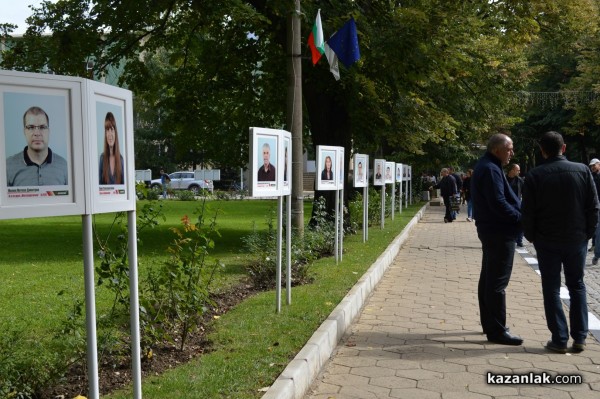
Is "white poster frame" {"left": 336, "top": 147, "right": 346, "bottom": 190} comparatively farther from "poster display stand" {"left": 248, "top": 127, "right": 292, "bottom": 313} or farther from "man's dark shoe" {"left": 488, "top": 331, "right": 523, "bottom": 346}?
"man's dark shoe" {"left": 488, "top": 331, "right": 523, "bottom": 346}

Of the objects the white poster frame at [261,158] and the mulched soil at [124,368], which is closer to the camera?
the mulched soil at [124,368]

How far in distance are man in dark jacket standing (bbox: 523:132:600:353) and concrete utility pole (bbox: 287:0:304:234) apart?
6.22 meters

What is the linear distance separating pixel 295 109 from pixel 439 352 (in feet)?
22.2

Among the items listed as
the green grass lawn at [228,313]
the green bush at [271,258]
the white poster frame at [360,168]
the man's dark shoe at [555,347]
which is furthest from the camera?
the white poster frame at [360,168]

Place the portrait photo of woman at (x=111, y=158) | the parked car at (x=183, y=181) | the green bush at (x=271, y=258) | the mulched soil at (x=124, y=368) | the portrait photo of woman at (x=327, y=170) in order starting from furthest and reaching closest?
the parked car at (x=183, y=181) → the portrait photo of woman at (x=327, y=170) → the green bush at (x=271, y=258) → the mulched soil at (x=124, y=368) → the portrait photo of woman at (x=111, y=158)

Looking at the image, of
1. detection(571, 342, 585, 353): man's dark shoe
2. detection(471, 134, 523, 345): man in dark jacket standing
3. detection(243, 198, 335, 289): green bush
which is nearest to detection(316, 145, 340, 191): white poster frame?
detection(243, 198, 335, 289): green bush

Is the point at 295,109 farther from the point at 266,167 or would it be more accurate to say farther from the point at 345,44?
the point at 266,167

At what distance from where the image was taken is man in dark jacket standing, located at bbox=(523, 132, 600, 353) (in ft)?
21.2

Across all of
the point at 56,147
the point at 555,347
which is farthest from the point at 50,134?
the point at 555,347

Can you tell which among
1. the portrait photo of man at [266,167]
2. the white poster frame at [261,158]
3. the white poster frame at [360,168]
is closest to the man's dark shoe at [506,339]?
the white poster frame at [261,158]

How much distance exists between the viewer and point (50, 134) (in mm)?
A: 3584

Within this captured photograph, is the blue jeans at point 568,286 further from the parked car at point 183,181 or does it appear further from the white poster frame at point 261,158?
the parked car at point 183,181

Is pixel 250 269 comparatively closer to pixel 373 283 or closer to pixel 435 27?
pixel 373 283

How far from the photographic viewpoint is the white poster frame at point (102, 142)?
149 inches
